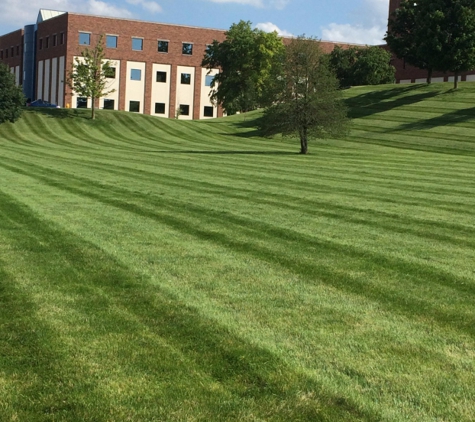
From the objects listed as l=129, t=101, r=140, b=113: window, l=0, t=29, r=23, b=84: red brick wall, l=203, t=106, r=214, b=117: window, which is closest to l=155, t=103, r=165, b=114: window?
l=129, t=101, r=140, b=113: window

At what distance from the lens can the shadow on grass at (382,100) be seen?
2731 inches

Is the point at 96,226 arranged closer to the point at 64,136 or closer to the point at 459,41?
the point at 64,136

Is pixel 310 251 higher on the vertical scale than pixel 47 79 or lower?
lower

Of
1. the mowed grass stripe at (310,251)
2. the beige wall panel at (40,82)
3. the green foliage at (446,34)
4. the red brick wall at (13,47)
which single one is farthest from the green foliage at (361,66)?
the mowed grass stripe at (310,251)

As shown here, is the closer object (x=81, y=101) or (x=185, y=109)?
(x=81, y=101)

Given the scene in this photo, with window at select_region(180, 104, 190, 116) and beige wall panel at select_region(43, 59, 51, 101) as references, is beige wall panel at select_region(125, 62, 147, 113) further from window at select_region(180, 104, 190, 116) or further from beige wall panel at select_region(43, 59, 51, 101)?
beige wall panel at select_region(43, 59, 51, 101)

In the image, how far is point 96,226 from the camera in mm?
12070

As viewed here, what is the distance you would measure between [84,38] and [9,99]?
29246mm

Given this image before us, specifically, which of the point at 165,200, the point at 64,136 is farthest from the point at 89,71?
the point at 165,200

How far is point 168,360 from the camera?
5.62 m

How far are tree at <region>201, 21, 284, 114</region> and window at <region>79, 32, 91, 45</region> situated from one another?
59.8 feet

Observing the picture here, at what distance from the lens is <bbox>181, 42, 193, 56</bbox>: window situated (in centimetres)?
9762

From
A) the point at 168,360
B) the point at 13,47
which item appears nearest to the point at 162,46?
the point at 13,47

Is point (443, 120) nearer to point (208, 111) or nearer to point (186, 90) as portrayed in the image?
point (208, 111)
